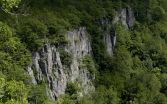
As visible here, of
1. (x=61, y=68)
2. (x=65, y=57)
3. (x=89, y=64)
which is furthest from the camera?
(x=89, y=64)

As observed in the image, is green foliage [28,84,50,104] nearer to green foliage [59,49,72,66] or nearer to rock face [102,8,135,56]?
green foliage [59,49,72,66]

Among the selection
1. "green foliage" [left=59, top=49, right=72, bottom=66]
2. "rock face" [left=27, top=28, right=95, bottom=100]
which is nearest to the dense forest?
"green foliage" [left=59, top=49, right=72, bottom=66]

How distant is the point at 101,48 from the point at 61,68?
23.3 meters

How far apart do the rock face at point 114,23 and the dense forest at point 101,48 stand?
1170 millimetres

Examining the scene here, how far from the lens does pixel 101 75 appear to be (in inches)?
4530

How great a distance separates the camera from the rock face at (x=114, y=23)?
12075 centimetres

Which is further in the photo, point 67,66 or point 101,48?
point 101,48

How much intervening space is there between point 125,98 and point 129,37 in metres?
25.1

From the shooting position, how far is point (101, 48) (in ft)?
385

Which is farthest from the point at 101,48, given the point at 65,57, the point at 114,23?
the point at 65,57

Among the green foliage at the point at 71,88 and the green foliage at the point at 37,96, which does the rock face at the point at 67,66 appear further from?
the green foliage at the point at 37,96

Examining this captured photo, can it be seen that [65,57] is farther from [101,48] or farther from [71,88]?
[101,48]

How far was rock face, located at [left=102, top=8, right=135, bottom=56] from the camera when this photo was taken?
396 feet

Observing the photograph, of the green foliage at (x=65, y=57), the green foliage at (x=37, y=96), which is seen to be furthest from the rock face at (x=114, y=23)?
the green foliage at (x=37, y=96)
